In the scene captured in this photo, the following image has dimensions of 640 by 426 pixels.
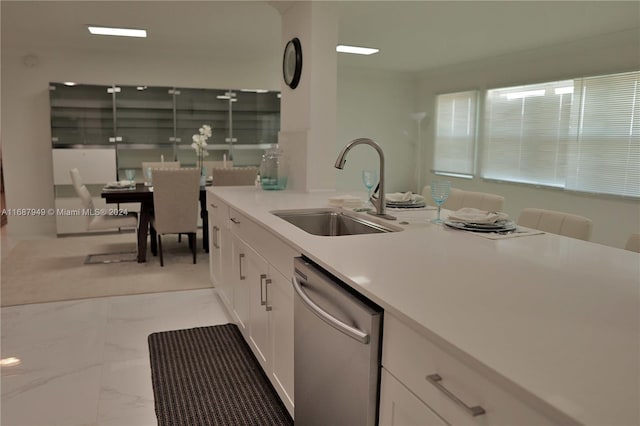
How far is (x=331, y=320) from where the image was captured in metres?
1.36

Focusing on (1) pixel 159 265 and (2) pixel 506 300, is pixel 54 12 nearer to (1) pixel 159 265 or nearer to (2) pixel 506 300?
(1) pixel 159 265

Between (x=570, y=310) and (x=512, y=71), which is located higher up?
(x=512, y=71)

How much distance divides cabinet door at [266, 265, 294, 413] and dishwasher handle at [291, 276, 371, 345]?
9.6 inches

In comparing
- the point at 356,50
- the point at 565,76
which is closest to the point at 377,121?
the point at 356,50

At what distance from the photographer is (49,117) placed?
20.3 feet

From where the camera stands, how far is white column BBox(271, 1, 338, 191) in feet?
11.9

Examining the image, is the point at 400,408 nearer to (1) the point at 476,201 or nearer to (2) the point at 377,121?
(1) the point at 476,201

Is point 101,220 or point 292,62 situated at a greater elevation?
point 292,62

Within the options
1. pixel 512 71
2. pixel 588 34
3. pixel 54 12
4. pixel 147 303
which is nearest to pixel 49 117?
pixel 54 12

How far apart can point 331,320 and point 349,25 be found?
414 centimetres

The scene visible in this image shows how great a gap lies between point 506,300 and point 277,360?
4.09 ft

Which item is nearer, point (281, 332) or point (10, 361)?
point (281, 332)

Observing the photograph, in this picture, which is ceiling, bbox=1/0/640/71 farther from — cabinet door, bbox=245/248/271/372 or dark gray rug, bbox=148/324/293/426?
dark gray rug, bbox=148/324/293/426

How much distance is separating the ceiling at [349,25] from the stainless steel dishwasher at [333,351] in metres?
3.20
